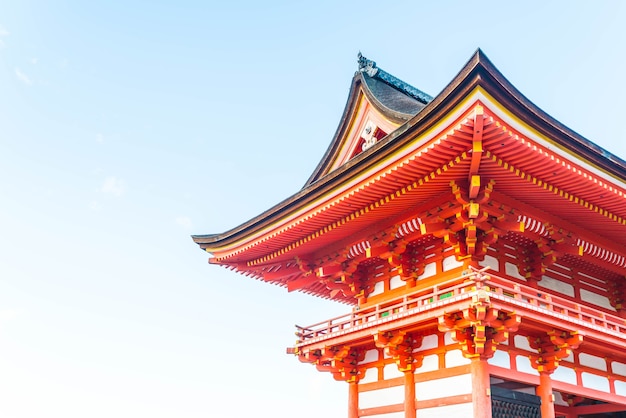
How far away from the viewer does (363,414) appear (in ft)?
43.2

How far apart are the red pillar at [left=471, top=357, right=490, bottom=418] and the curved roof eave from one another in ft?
14.0

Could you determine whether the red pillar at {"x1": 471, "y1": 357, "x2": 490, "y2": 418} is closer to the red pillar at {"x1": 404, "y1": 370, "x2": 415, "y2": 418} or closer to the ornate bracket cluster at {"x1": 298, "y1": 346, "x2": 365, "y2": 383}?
the red pillar at {"x1": 404, "y1": 370, "x2": 415, "y2": 418}

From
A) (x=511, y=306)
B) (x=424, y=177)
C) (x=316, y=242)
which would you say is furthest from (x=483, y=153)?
(x=316, y=242)

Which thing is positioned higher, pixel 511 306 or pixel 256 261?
pixel 256 261

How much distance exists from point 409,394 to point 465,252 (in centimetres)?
320

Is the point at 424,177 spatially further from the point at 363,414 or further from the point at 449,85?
the point at 363,414

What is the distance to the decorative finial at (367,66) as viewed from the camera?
17.0 meters

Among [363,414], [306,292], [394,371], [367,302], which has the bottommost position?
[363,414]

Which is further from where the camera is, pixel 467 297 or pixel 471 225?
pixel 471 225

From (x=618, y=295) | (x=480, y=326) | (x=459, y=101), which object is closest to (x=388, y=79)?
(x=618, y=295)

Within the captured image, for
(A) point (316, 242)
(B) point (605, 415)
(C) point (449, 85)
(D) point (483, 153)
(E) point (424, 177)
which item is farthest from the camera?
(B) point (605, 415)

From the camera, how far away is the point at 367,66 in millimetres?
17109

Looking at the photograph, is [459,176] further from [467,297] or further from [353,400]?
[353,400]

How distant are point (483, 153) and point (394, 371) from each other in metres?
5.57
